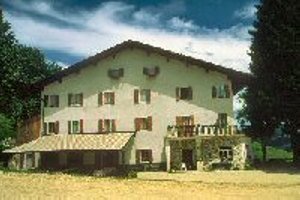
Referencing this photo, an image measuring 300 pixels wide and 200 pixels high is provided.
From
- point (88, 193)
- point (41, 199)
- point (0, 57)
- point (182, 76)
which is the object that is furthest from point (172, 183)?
point (0, 57)

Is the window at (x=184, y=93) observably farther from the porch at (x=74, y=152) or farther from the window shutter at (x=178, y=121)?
the porch at (x=74, y=152)

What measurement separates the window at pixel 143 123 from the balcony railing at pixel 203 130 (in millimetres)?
3010

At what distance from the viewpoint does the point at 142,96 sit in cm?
4950

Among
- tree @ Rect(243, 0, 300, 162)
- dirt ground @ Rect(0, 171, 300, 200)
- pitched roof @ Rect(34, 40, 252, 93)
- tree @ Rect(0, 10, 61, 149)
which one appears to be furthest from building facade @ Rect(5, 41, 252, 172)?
tree @ Rect(0, 10, 61, 149)

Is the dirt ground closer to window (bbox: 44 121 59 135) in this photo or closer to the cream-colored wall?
the cream-colored wall

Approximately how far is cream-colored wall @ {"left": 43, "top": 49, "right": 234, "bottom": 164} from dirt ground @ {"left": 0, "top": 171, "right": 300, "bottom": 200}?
7686 mm

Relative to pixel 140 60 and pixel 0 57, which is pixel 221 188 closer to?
pixel 140 60

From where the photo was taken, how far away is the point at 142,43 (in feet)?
162

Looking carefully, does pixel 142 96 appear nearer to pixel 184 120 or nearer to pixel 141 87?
pixel 141 87

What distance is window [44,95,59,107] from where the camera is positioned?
52094 mm

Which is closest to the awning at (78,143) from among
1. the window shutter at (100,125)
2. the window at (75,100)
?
the window shutter at (100,125)

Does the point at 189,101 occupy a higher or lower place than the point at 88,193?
higher

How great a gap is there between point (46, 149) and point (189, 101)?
1480cm

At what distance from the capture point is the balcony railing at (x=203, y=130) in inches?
1799
